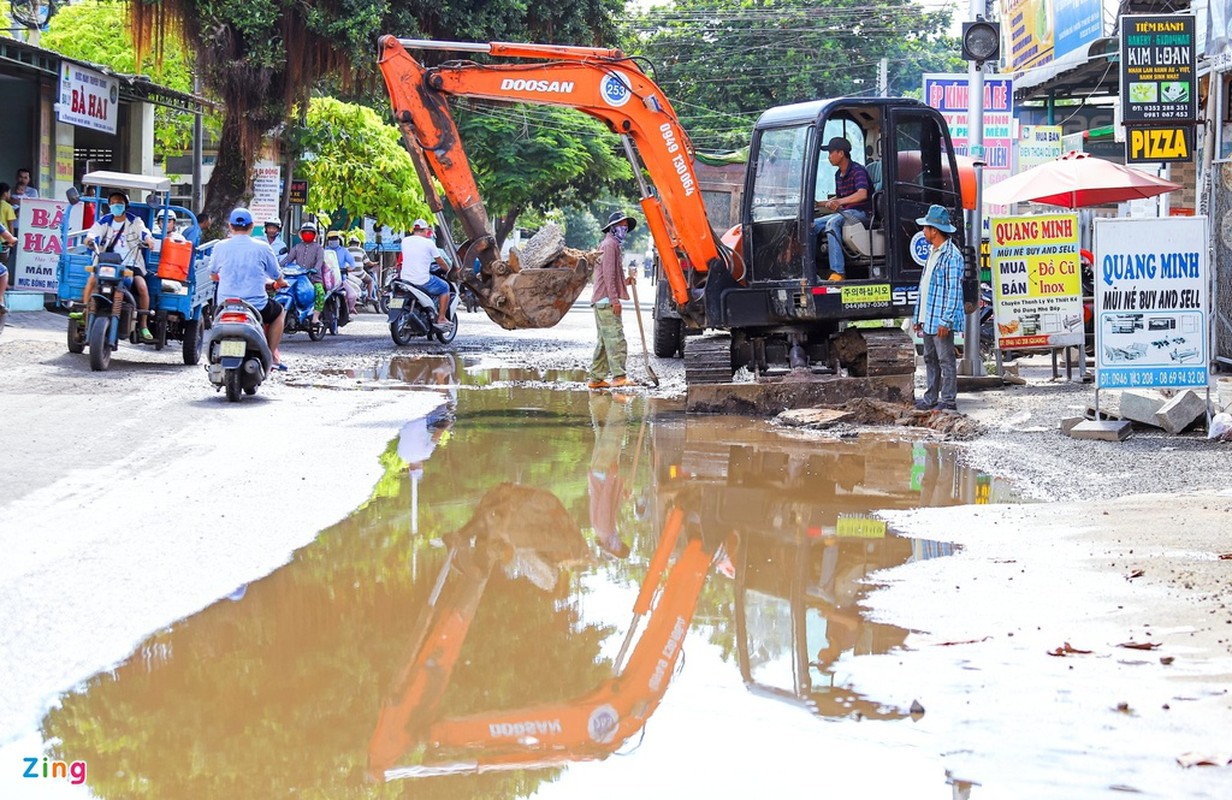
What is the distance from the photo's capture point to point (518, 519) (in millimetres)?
8328

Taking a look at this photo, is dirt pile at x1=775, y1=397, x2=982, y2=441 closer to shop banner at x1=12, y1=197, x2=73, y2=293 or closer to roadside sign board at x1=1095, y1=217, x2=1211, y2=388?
roadside sign board at x1=1095, y1=217, x2=1211, y2=388

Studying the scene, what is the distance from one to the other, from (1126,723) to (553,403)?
1066 centimetres

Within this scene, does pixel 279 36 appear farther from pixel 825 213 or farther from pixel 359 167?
pixel 825 213

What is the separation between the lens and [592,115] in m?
14.6

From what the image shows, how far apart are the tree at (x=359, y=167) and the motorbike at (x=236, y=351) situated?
2106 centimetres

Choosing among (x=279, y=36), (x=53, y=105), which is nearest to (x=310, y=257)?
(x=279, y=36)

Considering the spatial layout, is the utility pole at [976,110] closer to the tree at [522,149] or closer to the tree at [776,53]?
the tree at [522,149]

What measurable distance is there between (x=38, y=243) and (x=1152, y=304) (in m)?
16.5

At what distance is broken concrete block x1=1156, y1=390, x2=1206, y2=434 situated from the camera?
11828 mm

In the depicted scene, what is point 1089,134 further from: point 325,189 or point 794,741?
point 794,741

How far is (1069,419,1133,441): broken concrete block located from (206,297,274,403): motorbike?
7264mm

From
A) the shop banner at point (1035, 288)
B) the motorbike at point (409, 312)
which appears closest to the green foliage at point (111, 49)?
the motorbike at point (409, 312)

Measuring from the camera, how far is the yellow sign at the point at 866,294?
13.9 m

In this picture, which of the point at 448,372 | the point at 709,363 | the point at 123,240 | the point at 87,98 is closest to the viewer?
the point at 709,363
